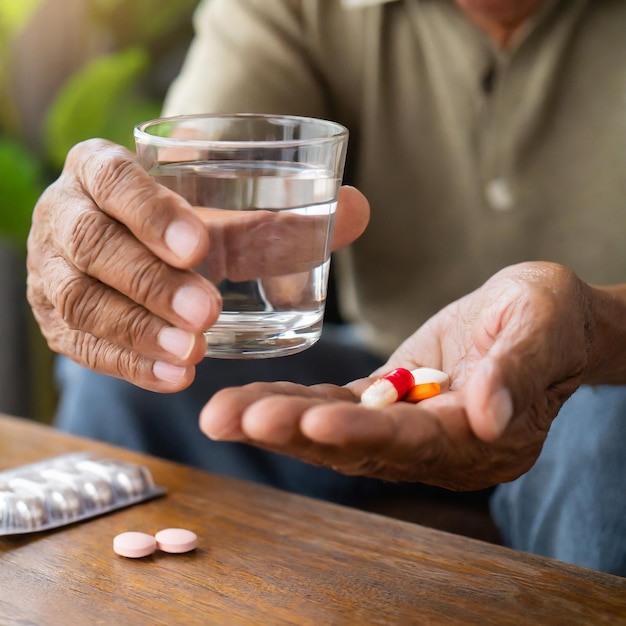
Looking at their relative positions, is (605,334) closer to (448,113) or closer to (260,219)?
(260,219)

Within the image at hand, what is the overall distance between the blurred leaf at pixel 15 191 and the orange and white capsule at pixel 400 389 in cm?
148

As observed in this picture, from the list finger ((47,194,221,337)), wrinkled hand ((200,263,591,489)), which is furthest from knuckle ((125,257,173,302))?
wrinkled hand ((200,263,591,489))

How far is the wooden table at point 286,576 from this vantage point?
681mm

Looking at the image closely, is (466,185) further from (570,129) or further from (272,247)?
(272,247)

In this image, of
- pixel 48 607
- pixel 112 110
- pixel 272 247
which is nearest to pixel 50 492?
pixel 48 607

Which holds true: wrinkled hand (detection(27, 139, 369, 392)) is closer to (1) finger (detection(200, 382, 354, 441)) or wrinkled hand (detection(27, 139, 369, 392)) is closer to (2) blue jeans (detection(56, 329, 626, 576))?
(1) finger (detection(200, 382, 354, 441))

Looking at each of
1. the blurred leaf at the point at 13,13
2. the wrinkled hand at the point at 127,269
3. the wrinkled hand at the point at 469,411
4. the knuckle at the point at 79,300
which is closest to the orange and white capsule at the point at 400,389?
the wrinkled hand at the point at 469,411

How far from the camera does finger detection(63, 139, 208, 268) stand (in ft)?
2.24

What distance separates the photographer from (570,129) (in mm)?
1347

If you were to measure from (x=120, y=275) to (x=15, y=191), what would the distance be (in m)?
1.40

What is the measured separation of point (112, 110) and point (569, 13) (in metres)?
1.18

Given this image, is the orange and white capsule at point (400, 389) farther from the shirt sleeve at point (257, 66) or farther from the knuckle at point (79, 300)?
the shirt sleeve at point (257, 66)

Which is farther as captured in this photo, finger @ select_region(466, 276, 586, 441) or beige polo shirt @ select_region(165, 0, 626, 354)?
beige polo shirt @ select_region(165, 0, 626, 354)

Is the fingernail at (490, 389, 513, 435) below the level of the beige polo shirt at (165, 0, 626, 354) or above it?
below
